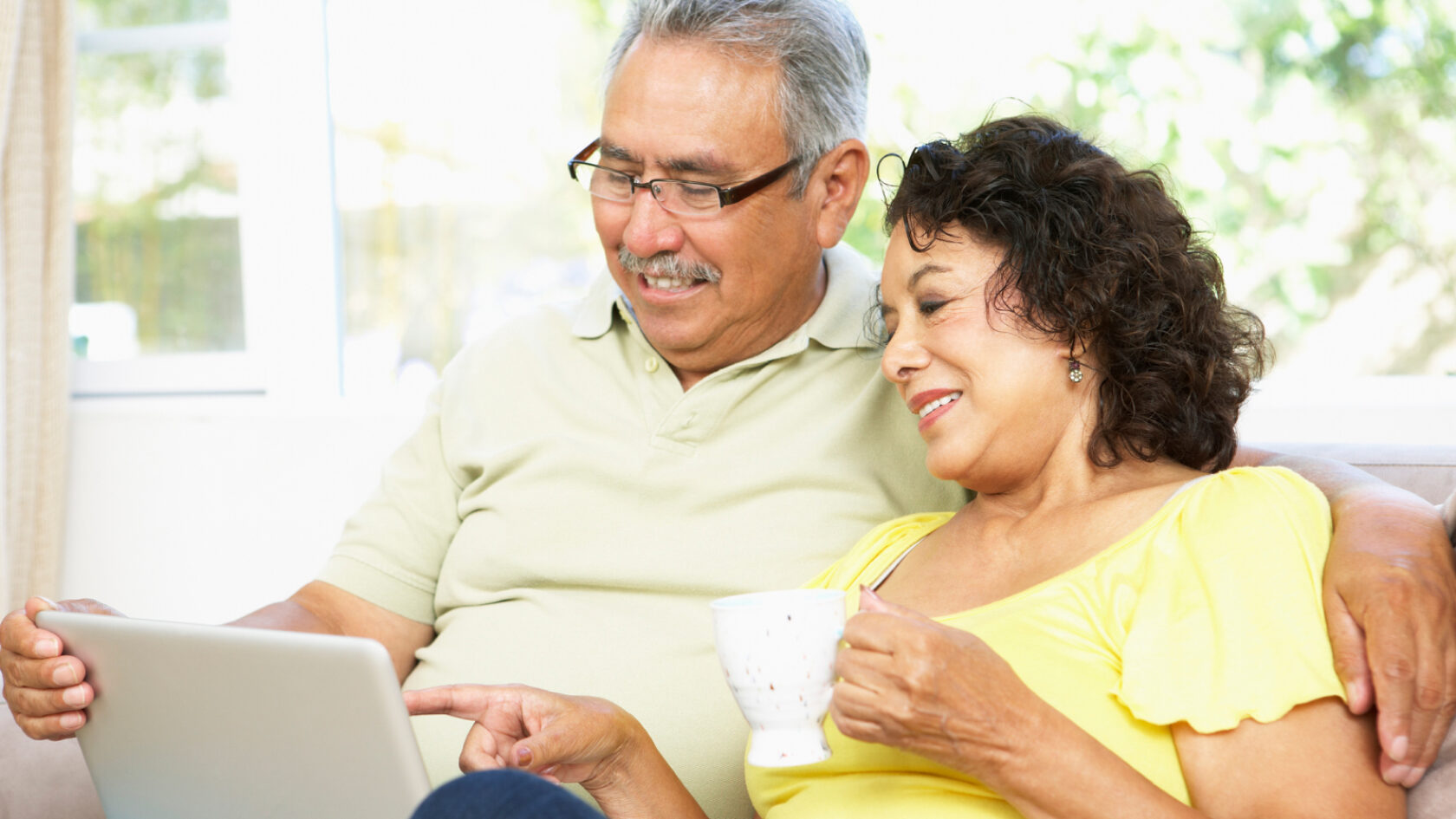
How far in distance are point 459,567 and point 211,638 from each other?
0.72 metres

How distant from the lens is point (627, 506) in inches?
65.2

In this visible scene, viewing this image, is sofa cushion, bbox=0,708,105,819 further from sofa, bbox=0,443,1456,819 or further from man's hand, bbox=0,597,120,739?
man's hand, bbox=0,597,120,739

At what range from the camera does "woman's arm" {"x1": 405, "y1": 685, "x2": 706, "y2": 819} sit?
1.15 meters

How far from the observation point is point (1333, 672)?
100 cm

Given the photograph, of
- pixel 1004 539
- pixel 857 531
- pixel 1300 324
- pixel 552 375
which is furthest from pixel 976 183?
pixel 1300 324

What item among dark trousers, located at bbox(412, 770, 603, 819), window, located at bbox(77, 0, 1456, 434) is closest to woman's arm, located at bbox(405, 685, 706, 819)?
dark trousers, located at bbox(412, 770, 603, 819)

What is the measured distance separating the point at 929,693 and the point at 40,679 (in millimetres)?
849

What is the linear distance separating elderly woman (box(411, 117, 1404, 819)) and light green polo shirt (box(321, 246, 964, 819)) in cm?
18

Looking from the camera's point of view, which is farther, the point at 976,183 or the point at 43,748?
the point at 43,748

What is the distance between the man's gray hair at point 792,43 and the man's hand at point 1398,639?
907mm

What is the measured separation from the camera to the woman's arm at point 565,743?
1.15 m

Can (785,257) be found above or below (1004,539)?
above

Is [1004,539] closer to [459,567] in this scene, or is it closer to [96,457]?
[459,567]

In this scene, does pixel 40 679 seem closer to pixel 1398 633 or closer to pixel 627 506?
pixel 627 506
